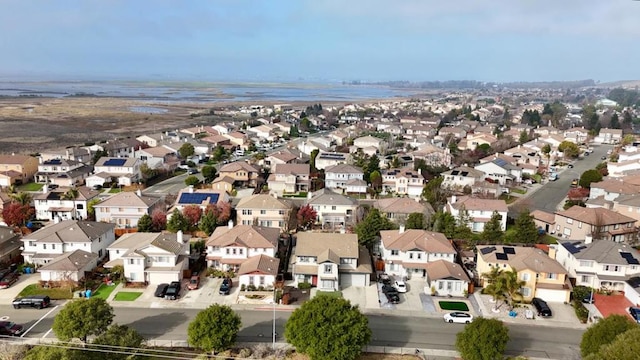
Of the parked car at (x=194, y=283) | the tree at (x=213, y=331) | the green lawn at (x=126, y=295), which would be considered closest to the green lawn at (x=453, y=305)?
the tree at (x=213, y=331)

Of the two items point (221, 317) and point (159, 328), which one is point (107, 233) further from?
point (221, 317)

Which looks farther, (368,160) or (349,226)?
(368,160)

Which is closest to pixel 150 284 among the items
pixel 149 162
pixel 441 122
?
pixel 149 162

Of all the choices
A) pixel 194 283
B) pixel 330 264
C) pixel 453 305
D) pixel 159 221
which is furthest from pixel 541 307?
pixel 159 221

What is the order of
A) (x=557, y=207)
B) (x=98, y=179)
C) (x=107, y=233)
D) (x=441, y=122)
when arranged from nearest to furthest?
(x=107, y=233) < (x=557, y=207) < (x=98, y=179) < (x=441, y=122)

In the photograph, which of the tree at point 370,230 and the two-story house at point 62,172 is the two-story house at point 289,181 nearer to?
the tree at point 370,230

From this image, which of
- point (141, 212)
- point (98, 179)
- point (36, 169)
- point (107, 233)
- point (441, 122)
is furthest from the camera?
point (441, 122)
